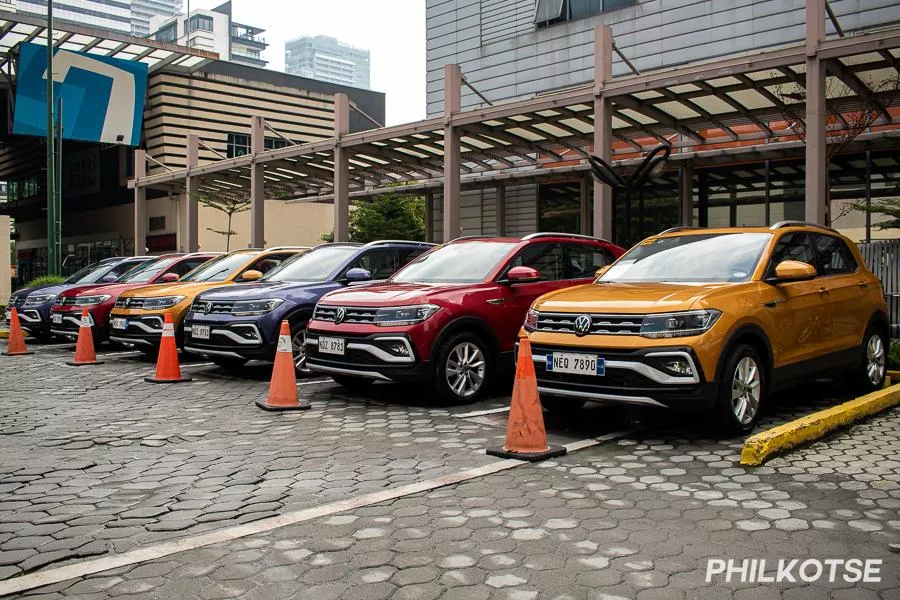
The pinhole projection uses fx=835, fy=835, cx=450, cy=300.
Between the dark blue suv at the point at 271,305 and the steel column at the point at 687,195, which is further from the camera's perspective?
the steel column at the point at 687,195

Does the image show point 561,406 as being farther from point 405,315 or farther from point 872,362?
point 872,362

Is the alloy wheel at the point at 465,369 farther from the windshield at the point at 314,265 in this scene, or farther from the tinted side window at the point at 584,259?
the windshield at the point at 314,265

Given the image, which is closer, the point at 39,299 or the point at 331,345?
the point at 331,345

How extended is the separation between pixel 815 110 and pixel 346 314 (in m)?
7.16

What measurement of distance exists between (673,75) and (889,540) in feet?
31.7

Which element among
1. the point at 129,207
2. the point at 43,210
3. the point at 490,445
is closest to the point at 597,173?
the point at 490,445

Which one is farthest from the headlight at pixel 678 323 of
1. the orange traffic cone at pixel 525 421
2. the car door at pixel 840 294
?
the car door at pixel 840 294

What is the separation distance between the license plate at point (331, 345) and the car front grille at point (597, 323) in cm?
220

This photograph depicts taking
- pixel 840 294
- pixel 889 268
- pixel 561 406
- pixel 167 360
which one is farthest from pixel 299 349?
pixel 889 268

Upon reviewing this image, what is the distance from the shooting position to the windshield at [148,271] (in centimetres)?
1446

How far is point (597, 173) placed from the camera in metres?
12.5

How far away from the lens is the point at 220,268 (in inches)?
497

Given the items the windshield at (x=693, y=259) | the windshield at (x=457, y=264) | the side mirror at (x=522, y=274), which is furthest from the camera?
the windshield at (x=457, y=264)

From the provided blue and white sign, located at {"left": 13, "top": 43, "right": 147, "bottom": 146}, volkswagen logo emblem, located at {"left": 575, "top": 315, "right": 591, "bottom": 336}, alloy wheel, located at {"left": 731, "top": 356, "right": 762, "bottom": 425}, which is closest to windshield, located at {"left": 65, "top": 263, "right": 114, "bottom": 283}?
volkswagen logo emblem, located at {"left": 575, "top": 315, "right": 591, "bottom": 336}
